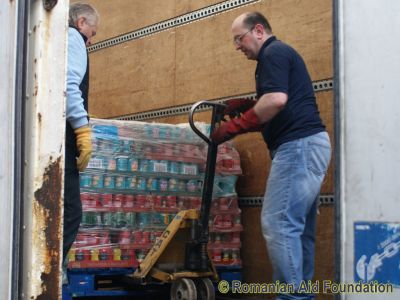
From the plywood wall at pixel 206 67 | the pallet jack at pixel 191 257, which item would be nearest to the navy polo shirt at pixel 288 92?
the pallet jack at pixel 191 257

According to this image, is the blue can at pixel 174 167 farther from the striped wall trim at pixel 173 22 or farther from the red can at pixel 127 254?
the striped wall trim at pixel 173 22

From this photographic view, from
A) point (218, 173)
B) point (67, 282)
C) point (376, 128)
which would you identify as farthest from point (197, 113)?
point (376, 128)

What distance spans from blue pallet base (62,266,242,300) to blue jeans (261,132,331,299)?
1499 mm

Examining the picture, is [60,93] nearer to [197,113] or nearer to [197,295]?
[197,295]

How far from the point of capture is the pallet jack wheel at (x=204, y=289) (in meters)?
5.23

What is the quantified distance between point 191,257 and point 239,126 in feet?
4.09

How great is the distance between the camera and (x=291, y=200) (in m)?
4.24

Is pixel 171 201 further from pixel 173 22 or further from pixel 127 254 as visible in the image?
pixel 173 22

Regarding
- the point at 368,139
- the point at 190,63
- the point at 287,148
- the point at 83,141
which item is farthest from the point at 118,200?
the point at 368,139

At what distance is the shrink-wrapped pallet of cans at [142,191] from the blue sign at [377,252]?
8.36 ft

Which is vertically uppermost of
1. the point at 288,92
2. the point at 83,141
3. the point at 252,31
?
the point at 252,31

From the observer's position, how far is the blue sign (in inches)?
122

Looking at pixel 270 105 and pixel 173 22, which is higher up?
pixel 173 22

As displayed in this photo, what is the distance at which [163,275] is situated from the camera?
5215mm
